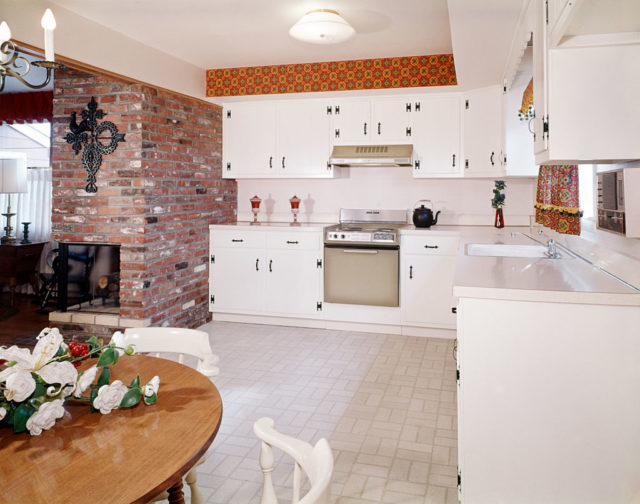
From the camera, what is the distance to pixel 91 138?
4.32 metres

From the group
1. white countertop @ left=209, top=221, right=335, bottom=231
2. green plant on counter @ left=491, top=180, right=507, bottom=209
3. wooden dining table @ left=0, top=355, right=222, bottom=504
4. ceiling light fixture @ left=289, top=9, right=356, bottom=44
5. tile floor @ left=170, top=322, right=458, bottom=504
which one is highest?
ceiling light fixture @ left=289, top=9, right=356, bottom=44

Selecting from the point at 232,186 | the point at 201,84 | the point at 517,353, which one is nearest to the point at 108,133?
the point at 201,84

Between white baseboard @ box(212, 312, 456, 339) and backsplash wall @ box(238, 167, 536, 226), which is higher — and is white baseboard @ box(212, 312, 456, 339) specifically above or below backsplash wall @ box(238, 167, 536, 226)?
below

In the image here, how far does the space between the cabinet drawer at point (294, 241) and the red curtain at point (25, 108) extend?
9.84 feet

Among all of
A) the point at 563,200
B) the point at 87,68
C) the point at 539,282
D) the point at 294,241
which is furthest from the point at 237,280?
the point at 539,282

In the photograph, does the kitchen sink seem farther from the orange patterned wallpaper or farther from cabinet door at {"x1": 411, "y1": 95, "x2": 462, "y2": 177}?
the orange patterned wallpaper

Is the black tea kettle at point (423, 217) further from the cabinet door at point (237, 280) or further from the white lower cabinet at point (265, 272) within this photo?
the cabinet door at point (237, 280)

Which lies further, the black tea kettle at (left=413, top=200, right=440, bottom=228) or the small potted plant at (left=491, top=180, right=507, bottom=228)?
the black tea kettle at (left=413, top=200, right=440, bottom=228)

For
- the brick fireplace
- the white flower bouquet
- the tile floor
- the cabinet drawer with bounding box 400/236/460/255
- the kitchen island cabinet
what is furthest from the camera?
the cabinet drawer with bounding box 400/236/460/255

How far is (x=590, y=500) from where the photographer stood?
194cm

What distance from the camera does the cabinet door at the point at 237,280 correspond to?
5.12 meters

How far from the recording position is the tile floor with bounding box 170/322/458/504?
233cm

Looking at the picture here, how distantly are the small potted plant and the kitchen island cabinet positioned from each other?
8.92ft

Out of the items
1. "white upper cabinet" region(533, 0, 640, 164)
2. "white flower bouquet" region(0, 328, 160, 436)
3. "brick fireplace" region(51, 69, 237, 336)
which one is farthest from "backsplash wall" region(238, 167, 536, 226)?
"white flower bouquet" region(0, 328, 160, 436)
